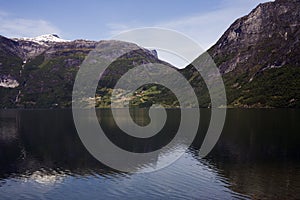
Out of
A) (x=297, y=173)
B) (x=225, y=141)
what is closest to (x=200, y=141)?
(x=225, y=141)

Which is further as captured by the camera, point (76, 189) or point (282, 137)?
point (282, 137)

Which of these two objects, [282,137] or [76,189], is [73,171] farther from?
[282,137]

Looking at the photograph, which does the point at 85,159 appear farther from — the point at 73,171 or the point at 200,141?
the point at 200,141

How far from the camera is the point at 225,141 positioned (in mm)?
98875

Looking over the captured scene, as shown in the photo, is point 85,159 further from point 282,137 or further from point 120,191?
point 282,137

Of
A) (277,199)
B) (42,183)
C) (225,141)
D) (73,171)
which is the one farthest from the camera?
(225,141)

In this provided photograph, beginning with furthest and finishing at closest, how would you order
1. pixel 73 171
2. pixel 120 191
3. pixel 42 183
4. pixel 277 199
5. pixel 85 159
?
pixel 85 159, pixel 73 171, pixel 42 183, pixel 120 191, pixel 277 199

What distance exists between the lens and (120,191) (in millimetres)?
50719

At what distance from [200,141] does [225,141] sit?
738cm

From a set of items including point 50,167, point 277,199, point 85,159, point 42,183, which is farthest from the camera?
point 85,159

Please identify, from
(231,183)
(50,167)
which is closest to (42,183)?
(50,167)

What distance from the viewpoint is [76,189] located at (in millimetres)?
52281

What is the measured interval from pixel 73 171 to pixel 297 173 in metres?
40.0

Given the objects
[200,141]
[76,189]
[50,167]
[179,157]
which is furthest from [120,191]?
[200,141]
